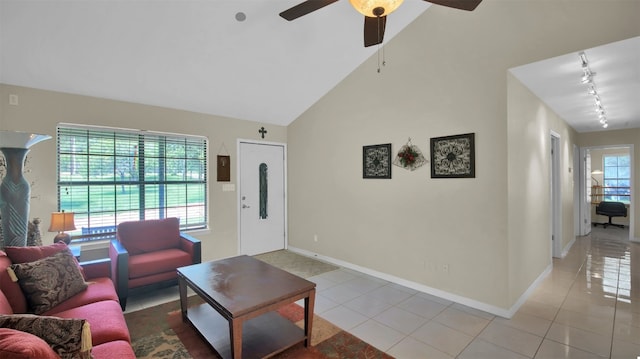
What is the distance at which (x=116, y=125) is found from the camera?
387cm

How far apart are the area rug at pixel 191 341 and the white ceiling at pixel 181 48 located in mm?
2738

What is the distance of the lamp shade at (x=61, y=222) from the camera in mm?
3080

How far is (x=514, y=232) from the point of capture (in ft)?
10.0

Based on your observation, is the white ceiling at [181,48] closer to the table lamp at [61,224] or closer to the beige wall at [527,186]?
the table lamp at [61,224]

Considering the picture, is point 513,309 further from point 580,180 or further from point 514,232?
point 580,180

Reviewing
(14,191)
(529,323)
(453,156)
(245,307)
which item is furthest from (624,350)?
(14,191)

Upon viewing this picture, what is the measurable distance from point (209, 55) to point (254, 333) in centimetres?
308

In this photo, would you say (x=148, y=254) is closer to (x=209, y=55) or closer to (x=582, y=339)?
(x=209, y=55)

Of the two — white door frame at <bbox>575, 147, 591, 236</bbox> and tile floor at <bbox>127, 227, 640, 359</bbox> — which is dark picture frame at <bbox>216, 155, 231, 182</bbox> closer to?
tile floor at <bbox>127, 227, 640, 359</bbox>

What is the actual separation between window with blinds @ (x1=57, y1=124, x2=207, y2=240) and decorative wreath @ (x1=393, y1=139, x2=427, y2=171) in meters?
3.05

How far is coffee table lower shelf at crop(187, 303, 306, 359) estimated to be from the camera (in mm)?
2230

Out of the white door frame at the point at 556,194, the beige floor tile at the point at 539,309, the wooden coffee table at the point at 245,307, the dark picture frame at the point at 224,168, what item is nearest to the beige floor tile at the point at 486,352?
the beige floor tile at the point at 539,309

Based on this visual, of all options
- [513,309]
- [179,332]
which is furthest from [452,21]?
[179,332]

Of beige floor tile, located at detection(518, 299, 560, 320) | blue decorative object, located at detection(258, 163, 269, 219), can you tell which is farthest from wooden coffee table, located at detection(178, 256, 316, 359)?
blue decorative object, located at detection(258, 163, 269, 219)
